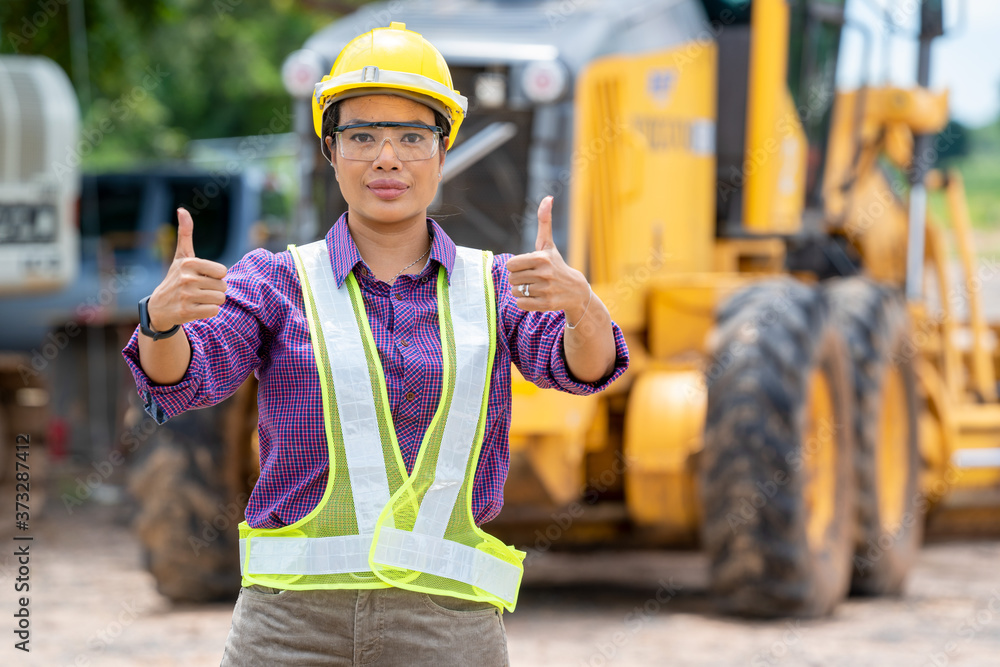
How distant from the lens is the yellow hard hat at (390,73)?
2340 millimetres

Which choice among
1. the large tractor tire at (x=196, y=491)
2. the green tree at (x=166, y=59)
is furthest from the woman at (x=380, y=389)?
the green tree at (x=166, y=59)

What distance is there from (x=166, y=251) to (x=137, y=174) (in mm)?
1435

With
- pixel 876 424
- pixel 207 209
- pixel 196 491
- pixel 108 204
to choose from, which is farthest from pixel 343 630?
pixel 108 204

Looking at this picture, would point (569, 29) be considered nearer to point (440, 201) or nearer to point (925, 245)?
point (440, 201)

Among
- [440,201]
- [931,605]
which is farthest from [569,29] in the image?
[931,605]

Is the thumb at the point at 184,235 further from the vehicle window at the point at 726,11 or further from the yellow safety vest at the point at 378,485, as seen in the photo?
the vehicle window at the point at 726,11

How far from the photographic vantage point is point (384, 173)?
2357mm

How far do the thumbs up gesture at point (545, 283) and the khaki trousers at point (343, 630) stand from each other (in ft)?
1.65

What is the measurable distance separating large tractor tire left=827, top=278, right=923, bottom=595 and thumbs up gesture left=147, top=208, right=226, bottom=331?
5.22 metres

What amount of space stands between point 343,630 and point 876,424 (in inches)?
213

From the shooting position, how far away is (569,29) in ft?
21.7

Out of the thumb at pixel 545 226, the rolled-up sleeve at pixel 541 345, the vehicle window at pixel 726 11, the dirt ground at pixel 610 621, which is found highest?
the vehicle window at pixel 726 11

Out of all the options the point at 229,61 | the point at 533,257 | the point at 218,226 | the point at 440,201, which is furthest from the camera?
the point at 229,61

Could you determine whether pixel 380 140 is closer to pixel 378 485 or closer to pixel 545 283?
pixel 545 283
